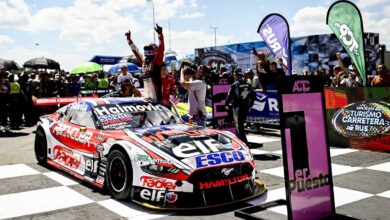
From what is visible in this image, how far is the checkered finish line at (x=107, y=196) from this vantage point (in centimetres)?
444

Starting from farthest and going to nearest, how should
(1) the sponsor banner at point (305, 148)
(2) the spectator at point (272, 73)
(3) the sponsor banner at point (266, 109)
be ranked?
(3) the sponsor banner at point (266, 109) < (2) the spectator at point (272, 73) < (1) the sponsor banner at point (305, 148)

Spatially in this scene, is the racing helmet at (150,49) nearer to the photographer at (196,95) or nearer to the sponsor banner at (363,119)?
the photographer at (196,95)

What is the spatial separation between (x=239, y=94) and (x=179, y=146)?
153 inches

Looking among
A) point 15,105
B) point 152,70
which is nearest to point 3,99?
point 15,105

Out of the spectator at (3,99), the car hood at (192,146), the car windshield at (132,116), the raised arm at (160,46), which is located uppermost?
the raised arm at (160,46)

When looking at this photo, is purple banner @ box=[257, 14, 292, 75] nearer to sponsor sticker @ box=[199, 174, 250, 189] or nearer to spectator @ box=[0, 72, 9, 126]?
sponsor sticker @ box=[199, 174, 250, 189]

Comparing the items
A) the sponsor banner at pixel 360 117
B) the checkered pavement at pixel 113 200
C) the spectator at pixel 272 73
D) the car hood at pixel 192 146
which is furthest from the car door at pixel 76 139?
the spectator at pixel 272 73

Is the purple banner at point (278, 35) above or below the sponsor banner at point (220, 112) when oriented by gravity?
above

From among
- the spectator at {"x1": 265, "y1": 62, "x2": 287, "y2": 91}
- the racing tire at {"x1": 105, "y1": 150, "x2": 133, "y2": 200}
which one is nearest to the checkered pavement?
the racing tire at {"x1": 105, "y1": 150, "x2": 133, "y2": 200}

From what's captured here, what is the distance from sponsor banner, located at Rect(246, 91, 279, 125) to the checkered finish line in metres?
3.28

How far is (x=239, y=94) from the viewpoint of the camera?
326 inches

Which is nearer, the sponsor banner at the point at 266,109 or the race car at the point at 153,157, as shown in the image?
the race car at the point at 153,157

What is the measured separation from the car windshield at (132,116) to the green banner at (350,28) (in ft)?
15.4

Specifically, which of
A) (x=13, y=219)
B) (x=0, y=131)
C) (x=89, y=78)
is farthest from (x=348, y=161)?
(x=89, y=78)
